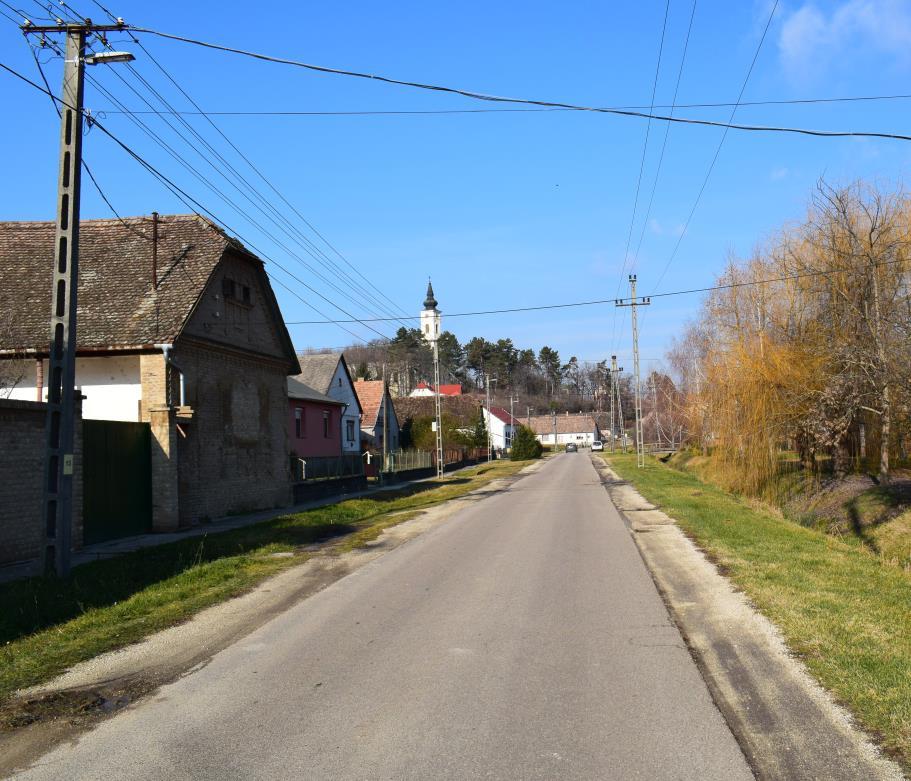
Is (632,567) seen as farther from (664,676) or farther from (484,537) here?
(664,676)

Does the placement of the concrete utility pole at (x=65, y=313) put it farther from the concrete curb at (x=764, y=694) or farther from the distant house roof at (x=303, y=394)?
the distant house roof at (x=303, y=394)

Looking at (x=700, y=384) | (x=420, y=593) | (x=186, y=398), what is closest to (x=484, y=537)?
(x=420, y=593)

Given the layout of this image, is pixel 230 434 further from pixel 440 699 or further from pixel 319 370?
pixel 319 370

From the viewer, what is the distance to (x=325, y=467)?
1384 inches

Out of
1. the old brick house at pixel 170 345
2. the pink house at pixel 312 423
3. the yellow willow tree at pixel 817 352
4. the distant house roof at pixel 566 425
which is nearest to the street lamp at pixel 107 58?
the old brick house at pixel 170 345

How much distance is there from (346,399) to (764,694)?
4596 cm

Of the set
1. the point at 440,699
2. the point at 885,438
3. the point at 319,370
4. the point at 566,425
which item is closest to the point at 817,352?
the point at 885,438

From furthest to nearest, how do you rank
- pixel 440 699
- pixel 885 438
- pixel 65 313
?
pixel 885 438
pixel 65 313
pixel 440 699

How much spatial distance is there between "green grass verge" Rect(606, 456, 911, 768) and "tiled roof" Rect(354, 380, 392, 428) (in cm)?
4373

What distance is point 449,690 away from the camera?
628cm

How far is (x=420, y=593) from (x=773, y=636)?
13.9 ft

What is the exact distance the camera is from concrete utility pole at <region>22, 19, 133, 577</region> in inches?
449

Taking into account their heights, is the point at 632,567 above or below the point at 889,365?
below

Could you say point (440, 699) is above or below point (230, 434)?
below
